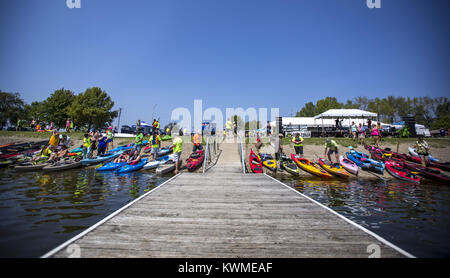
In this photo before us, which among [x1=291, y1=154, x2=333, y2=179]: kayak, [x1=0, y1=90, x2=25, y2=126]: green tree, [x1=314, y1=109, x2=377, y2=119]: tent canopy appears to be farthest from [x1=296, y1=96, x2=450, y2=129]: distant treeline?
[x1=0, y1=90, x2=25, y2=126]: green tree

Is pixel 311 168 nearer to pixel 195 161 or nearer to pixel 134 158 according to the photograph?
pixel 195 161

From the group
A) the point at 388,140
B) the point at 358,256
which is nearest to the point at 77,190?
the point at 358,256

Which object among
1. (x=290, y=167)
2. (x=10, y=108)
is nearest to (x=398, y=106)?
(x=290, y=167)

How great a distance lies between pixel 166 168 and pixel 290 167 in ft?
26.0

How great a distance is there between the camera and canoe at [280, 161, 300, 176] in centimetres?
1199

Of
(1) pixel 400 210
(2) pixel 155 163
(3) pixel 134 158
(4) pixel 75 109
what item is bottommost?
(1) pixel 400 210

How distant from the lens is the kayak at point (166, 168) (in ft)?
37.8

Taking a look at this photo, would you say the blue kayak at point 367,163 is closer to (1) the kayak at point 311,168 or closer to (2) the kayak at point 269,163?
(1) the kayak at point 311,168

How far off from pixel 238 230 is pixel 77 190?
25.1ft

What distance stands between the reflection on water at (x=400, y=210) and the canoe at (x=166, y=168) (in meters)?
7.70

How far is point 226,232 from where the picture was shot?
3.34 m

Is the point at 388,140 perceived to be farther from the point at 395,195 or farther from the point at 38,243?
the point at 38,243

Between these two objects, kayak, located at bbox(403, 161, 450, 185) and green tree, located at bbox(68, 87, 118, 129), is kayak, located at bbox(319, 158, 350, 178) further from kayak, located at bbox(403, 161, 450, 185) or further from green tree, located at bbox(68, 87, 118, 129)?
green tree, located at bbox(68, 87, 118, 129)

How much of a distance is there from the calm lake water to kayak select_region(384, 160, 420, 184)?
688 millimetres
